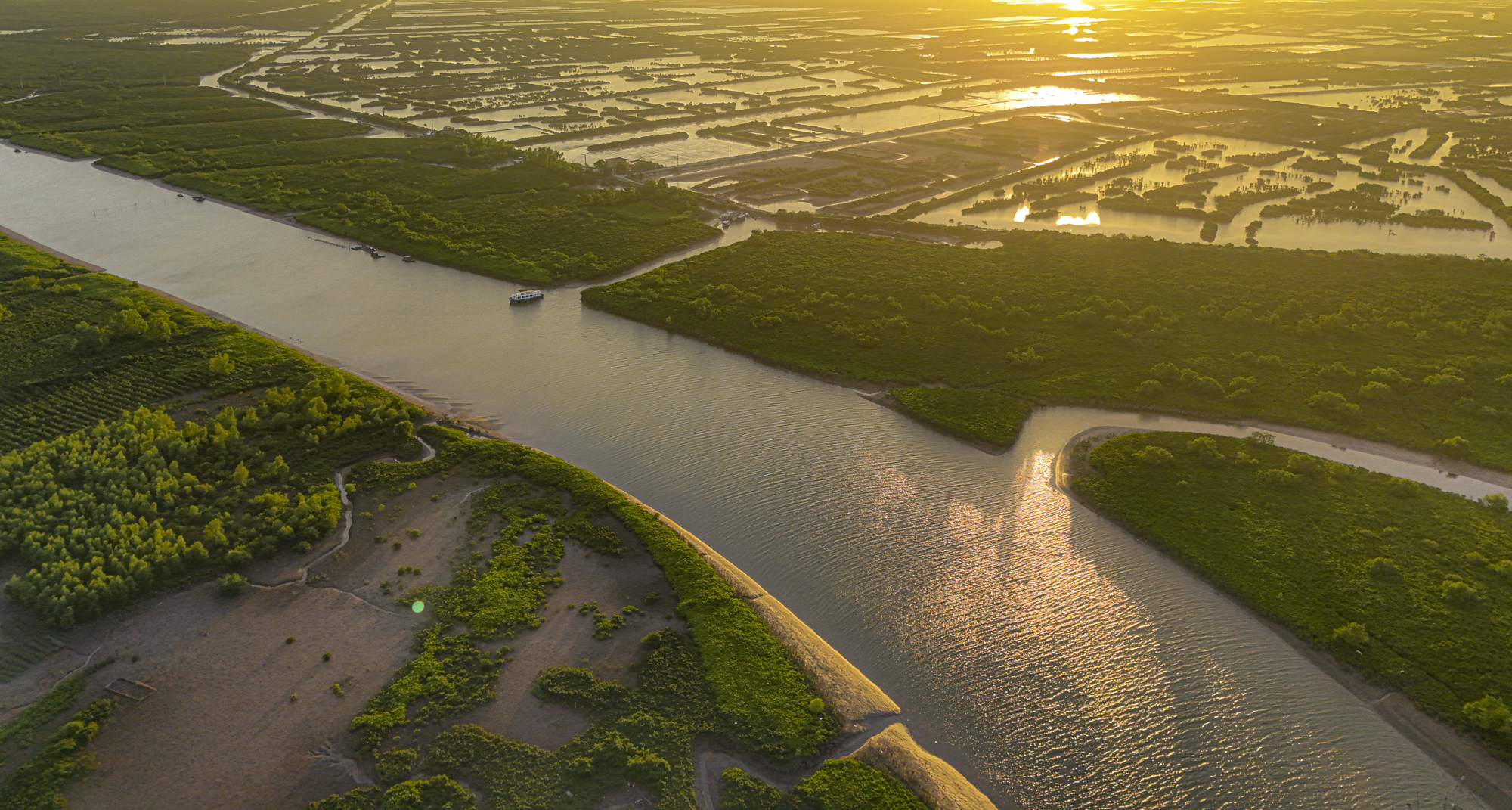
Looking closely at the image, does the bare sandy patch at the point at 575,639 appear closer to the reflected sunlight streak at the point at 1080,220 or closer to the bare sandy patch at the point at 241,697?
the bare sandy patch at the point at 241,697

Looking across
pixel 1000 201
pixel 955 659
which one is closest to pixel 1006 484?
pixel 955 659

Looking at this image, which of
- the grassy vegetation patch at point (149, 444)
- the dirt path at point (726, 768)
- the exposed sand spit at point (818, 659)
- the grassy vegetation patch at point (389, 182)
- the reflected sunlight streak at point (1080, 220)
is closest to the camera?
the dirt path at point (726, 768)

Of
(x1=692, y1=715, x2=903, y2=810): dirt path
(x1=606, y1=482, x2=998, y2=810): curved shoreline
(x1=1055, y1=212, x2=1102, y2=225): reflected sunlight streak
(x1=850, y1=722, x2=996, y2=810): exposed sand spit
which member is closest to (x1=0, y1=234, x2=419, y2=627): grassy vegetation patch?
(x1=606, y1=482, x2=998, y2=810): curved shoreline

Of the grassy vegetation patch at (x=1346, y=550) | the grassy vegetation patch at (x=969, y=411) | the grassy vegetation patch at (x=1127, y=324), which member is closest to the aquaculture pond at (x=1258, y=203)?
the grassy vegetation patch at (x=1127, y=324)

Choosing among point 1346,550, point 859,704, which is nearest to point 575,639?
point 859,704

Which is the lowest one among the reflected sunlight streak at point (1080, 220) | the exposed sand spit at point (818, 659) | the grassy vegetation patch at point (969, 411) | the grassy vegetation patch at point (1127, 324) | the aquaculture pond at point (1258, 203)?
the exposed sand spit at point (818, 659)

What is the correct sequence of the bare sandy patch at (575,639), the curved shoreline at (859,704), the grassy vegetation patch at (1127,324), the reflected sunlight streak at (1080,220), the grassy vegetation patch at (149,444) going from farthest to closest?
the reflected sunlight streak at (1080,220)
the grassy vegetation patch at (1127,324)
the grassy vegetation patch at (149,444)
the bare sandy patch at (575,639)
the curved shoreline at (859,704)

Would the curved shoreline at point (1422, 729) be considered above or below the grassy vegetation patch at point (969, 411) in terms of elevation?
below
